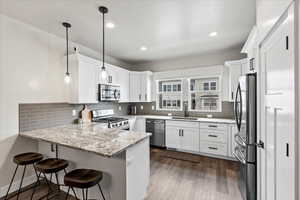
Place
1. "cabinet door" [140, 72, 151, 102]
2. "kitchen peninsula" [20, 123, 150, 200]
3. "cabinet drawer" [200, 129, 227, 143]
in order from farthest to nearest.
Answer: "cabinet door" [140, 72, 151, 102]
"cabinet drawer" [200, 129, 227, 143]
"kitchen peninsula" [20, 123, 150, 200]

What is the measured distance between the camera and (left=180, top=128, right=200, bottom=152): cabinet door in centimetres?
366

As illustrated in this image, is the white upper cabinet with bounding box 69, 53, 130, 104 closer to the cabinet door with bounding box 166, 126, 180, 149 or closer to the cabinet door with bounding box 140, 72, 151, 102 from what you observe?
the cabinet door with bounding box 140, 72, 151, 102

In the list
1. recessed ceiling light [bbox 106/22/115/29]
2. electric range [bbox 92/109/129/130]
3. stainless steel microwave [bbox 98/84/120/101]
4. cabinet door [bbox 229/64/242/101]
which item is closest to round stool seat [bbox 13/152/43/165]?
electric range [bbox 92/109/129/130]

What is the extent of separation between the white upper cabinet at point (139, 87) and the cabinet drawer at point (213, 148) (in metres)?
2.15

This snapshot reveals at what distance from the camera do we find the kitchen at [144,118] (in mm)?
1484

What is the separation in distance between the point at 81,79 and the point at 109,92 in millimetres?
850

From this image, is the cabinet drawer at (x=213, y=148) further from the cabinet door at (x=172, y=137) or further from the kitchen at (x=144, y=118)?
the cabinet door at (x=172, y=137)

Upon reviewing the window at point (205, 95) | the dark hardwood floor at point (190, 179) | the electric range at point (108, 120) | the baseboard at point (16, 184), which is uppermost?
the window at point (205, 95)

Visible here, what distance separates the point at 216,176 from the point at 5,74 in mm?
3894

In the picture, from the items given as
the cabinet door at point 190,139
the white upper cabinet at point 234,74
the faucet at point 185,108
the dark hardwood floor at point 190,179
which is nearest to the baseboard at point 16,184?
the dark hardwood floor at point 190,179

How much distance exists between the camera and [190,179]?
8.33 feet

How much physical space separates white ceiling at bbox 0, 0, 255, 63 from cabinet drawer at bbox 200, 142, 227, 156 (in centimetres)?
240

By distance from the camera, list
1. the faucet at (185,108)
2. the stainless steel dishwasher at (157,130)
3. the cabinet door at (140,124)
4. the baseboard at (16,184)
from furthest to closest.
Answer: the faucet at (185,108)
the cabinet door at (140,124)
the stainless steel dishwasher at (157,130)
the baseboard at (16,184)

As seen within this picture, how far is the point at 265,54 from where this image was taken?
1.59 metres
